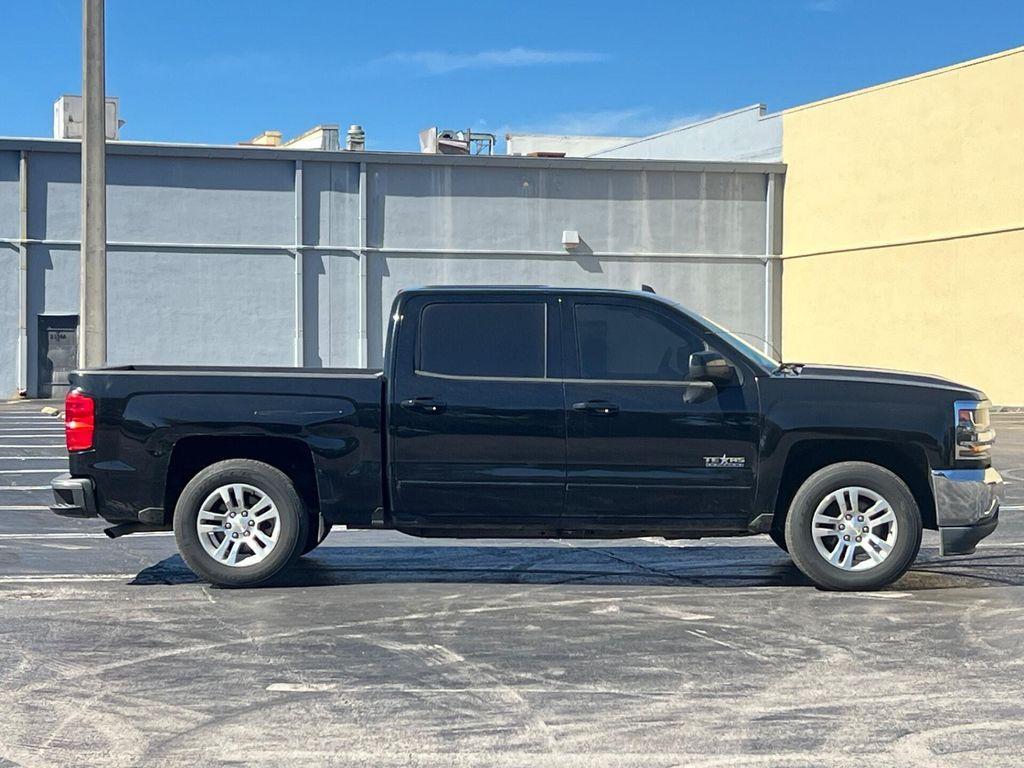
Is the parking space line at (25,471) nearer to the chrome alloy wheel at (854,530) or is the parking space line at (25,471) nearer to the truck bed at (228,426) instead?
the truck bed at (228,426)

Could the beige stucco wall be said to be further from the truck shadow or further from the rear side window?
the rear side window

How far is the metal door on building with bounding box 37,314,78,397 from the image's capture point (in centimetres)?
3155

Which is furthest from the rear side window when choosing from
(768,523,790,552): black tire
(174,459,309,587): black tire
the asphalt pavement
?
(768,523,790,552): black tire

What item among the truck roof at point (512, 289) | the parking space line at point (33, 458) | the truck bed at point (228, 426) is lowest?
the parking space line at point (33, 458)

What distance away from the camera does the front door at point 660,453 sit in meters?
8.41

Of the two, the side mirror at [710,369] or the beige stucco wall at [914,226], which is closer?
the side mirror at [710,369]

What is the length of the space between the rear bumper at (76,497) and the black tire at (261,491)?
1.77 ft

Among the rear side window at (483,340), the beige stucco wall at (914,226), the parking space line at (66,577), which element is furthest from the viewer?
the beige stucco wall at (914,226)

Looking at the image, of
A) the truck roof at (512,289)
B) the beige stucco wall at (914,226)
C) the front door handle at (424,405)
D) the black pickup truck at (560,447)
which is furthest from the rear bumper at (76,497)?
the beige stucco wall at (914,226)

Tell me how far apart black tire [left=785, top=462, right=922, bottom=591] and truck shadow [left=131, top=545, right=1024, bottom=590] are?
368 millimetres

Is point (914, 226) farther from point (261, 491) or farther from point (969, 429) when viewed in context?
point (261, 491)

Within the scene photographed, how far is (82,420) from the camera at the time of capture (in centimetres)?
852

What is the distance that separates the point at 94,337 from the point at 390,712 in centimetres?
1557

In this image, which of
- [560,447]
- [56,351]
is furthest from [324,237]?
[560,447]
